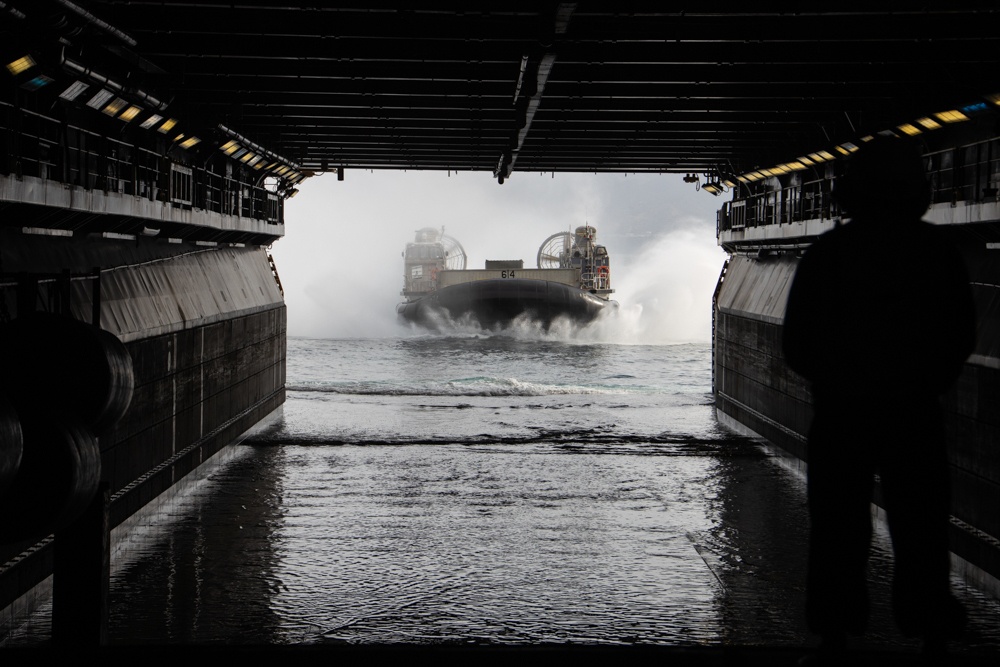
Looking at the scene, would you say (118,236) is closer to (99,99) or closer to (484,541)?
(99,99)

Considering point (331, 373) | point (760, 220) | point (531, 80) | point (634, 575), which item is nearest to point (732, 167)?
point (760, 220)

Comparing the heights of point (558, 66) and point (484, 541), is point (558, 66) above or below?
above

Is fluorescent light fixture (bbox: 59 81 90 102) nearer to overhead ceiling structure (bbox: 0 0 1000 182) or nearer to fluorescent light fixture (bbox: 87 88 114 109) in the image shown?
fluorescent light fixture (bbox: 87 88 114 109)

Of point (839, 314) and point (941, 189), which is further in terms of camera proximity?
point (941, 189)

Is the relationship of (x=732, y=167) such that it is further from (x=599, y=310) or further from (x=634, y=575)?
(x=599, y=310)

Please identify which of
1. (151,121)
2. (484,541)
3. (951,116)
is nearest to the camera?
(484,541)

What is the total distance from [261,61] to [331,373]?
27981mm

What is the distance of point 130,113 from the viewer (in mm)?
14711

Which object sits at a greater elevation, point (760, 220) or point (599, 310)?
point (760, 220)

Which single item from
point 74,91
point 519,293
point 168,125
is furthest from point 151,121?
point 519,293

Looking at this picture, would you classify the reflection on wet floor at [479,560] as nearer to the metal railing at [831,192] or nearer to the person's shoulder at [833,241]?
the person's shoulder at [833,241]

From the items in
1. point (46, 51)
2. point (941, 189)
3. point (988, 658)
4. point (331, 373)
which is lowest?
point (331, 373)

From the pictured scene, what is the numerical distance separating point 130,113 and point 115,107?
740 millimetres

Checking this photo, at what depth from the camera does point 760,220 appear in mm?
23781
